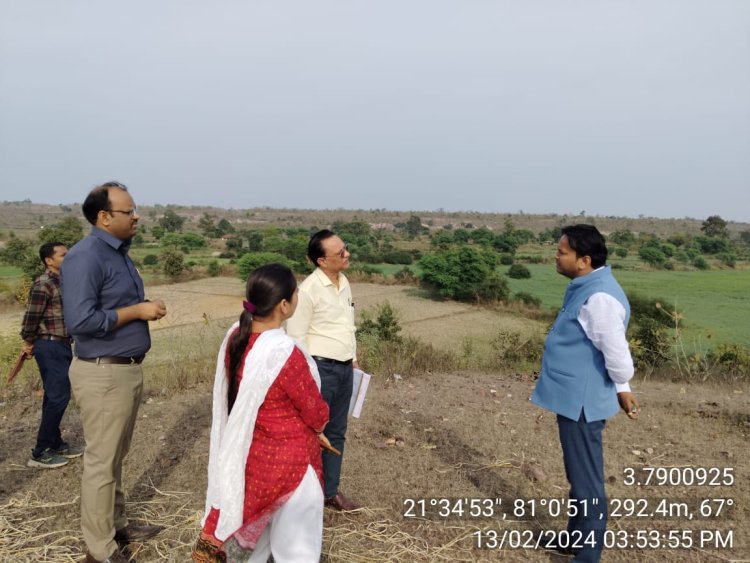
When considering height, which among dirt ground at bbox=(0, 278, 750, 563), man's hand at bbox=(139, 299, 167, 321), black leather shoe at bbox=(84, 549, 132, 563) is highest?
man's hand at bbox=(139, 299, 167, 321)

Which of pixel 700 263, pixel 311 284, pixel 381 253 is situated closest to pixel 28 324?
pixel 311 284

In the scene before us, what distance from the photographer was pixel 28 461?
440 centimetres

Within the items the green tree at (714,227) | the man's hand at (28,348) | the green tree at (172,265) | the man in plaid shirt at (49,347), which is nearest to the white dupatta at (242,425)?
the man in plaid shirt at (49,347)

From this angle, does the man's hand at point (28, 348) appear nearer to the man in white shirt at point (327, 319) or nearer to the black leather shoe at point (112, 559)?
the black leather shoe at point (112, 559)

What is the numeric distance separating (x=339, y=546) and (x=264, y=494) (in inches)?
48.4

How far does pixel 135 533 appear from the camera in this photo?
10.7 ft

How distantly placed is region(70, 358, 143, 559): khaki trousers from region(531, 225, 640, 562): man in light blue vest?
2226mm

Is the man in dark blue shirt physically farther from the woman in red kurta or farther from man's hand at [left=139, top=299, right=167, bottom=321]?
the woman in red kurta

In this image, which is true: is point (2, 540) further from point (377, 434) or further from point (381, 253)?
point (381, 253)

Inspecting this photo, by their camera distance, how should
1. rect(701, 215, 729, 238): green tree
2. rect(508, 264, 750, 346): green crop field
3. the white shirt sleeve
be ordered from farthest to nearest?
1. rect(701, 215, 729, 238): green tree
2. rect(508, 264, 750, 346): green crop field
3. the white shirt sleeve

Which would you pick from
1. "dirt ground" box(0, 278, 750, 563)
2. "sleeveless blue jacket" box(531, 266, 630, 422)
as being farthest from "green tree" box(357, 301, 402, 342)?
"sleeveless blue jacket" box(531, 266, 630, 422)

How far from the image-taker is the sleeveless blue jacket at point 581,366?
2.85 meters

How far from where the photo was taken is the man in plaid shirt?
4.28 m

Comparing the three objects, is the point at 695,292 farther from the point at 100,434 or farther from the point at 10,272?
the point at 10,272
